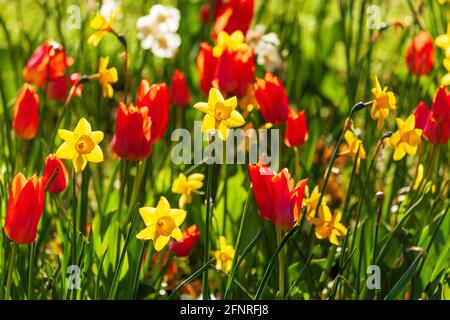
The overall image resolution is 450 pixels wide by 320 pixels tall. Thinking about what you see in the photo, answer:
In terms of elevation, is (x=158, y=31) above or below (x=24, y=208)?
above

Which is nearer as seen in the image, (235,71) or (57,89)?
(235,71)

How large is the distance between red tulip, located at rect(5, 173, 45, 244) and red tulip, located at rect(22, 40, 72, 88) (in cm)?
60

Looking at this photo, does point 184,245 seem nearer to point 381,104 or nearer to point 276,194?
point 276,194

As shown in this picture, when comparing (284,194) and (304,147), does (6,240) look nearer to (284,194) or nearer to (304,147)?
(284,194)

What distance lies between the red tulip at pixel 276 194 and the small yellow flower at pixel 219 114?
70 millimetres

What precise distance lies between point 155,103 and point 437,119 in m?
0.49

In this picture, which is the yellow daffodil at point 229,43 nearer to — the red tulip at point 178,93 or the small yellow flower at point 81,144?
the red tulip at point 178,93

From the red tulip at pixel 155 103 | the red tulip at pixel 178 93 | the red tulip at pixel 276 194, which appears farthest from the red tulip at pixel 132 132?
the red tulip at pixel 178 93

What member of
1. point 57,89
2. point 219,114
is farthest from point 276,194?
point 57,89

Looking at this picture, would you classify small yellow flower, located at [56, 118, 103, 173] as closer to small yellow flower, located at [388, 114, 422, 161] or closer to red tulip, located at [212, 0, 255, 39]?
small yellow flower, located at [388, 114, 422, 161]

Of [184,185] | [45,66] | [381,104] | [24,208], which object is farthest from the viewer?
[45,66]

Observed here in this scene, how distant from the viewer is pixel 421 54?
2080 mm

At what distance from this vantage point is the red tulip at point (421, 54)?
2074 millimetres

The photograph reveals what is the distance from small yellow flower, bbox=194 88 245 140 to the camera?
1.36m
